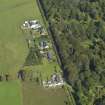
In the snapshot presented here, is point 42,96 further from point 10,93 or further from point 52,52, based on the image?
point 52,52

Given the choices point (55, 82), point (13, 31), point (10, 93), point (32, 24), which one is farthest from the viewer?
point (32, 24)

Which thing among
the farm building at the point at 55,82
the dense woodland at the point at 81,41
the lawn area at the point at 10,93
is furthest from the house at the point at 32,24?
the lawn area at the point at 10,93

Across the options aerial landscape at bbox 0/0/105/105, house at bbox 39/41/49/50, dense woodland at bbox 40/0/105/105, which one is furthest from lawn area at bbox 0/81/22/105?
house at bbox 39/41/49/50

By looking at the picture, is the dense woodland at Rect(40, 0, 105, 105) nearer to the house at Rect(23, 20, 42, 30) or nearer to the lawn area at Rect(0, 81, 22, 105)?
the house at Rect(23, 20, 42, 30)

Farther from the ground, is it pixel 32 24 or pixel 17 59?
pixel 32 24

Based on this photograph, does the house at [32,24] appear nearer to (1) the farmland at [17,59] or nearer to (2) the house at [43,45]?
(1) the farmland at [17,59]

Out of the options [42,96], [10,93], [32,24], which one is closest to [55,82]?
[42,96]

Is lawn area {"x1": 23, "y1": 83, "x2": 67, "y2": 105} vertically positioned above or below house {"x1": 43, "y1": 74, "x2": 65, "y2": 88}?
below

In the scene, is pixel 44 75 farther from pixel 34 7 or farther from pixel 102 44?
pixel 34 7

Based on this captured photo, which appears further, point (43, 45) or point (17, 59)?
point (43, 45)
